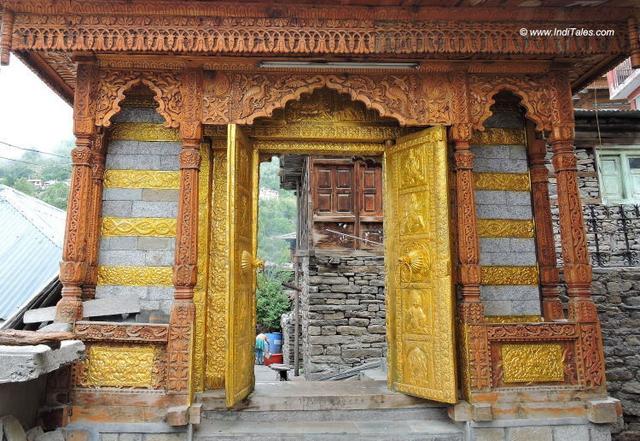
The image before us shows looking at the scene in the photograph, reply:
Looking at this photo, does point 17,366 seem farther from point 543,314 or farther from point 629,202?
point 629,202

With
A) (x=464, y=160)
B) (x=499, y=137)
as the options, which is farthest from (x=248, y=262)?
(x=499, y=137)

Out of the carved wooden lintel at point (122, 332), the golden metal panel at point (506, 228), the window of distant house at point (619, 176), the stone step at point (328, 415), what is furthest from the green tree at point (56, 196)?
the window of distant house at point (619, 176)

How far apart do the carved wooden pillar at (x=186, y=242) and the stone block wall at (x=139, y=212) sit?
0.60m

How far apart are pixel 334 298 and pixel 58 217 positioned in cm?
641

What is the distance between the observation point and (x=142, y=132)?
15.8 feet

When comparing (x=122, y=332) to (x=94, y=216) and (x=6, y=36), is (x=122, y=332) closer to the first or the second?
(x=94, y=216)

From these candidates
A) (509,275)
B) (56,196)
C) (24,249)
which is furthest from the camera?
(56,196)

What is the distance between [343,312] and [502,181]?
19.6ft

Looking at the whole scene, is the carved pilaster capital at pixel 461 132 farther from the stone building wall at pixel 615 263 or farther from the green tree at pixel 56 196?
the green tree at pixel 56 196

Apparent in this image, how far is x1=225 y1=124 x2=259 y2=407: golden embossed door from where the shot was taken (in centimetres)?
398

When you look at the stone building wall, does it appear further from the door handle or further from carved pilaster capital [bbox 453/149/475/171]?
the door handle

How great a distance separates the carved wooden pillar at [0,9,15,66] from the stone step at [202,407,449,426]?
3.91 meters

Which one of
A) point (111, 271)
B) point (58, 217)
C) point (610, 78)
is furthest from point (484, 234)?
point (610, 78)

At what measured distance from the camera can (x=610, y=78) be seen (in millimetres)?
13398
